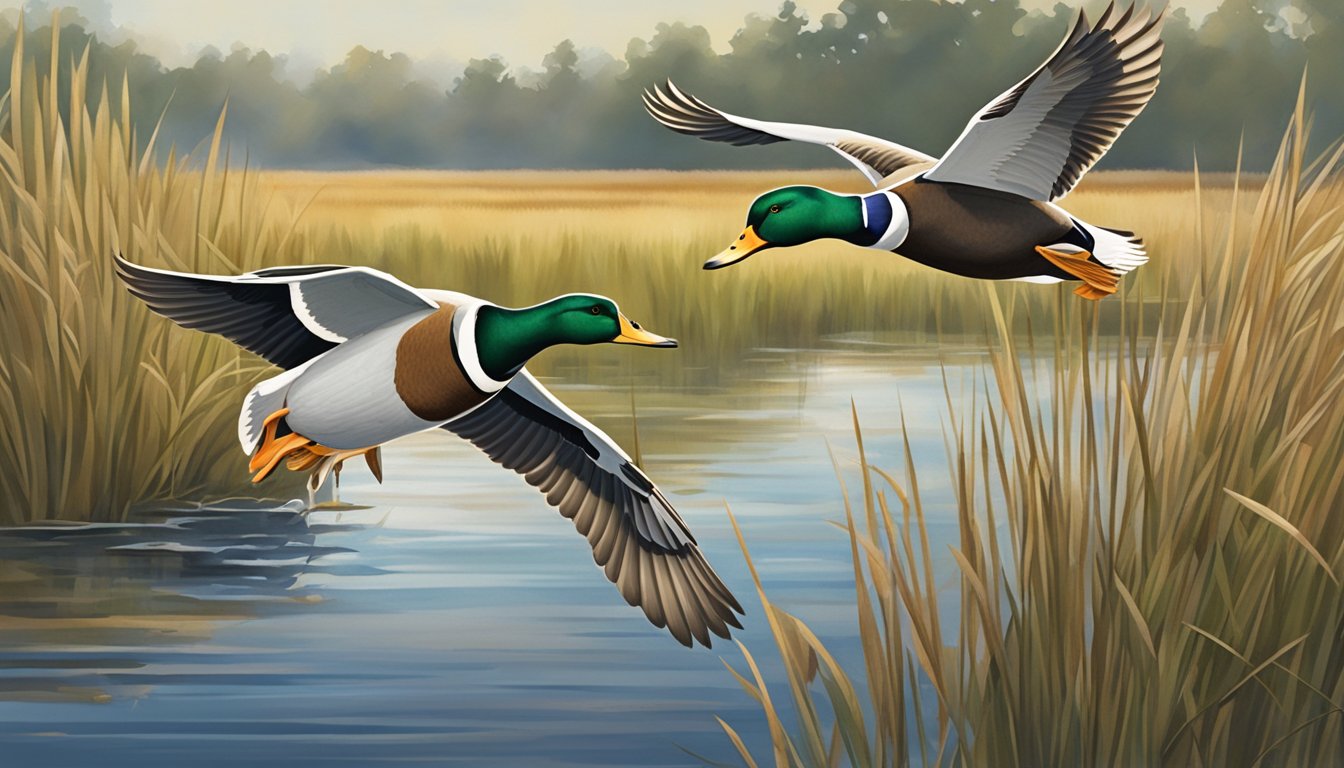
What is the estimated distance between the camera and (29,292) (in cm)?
662

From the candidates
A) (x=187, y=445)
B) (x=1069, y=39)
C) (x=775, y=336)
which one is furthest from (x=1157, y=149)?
(x=1069, y=39)

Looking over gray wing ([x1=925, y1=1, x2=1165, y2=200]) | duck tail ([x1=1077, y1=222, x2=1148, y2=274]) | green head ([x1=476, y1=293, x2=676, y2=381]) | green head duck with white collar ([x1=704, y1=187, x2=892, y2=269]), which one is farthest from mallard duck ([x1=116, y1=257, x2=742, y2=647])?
duck tail ([x1=1077, y1=222, x2=1148, y2=274])

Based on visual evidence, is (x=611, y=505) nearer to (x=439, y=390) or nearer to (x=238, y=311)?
(x=439, y=390)

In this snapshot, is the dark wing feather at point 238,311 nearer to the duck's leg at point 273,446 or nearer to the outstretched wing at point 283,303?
the outstretched wing at point 283,303

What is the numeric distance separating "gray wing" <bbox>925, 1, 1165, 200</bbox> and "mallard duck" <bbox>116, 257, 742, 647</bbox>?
1.17 metres

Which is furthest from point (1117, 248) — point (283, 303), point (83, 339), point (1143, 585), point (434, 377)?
point (83, 339)

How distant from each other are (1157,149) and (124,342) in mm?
17476

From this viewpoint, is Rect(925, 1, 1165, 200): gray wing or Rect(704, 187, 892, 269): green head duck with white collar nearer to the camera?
Rect(925, 1, 1165, 200): gray wing

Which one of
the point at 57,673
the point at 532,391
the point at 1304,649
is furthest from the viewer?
the point at 57,673

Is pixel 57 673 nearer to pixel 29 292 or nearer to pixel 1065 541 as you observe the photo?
pixel 29 292

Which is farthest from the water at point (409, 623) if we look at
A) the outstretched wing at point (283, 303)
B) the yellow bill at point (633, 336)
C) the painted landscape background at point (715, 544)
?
the yellow bill at point (633, 336)

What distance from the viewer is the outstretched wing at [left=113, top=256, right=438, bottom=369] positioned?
3.96 m

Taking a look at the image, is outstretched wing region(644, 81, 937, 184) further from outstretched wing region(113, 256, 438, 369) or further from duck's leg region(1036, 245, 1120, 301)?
outstretched wing region(113, 256, 438, 369)

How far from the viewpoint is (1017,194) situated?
4.79 meters
